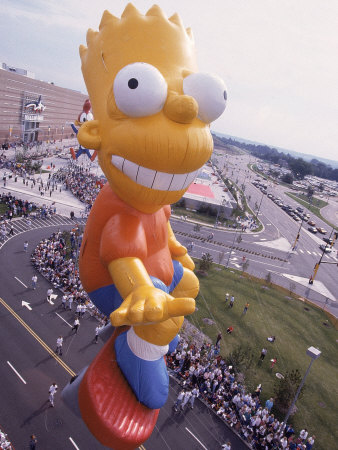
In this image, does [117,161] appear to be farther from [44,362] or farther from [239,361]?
[239,361]

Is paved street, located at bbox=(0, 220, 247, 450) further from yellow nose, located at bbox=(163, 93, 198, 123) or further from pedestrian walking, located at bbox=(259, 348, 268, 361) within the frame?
yellow nose, located at bbox=(163, 93, 198, 123)

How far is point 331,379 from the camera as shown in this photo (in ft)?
58.7

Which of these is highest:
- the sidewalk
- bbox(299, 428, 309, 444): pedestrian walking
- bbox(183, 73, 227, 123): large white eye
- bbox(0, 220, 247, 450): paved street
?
bbox(183, 73, 227, 123): large white eye

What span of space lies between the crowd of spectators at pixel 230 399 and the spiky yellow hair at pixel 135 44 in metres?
12.2

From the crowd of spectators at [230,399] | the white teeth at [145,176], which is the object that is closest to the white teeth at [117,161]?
the white teeth at [145,176]

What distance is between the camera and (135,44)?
620 centimetres

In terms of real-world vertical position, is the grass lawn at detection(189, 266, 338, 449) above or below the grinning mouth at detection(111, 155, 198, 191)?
below

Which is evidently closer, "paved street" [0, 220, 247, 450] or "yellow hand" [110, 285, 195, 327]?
"yellow hand" [110, 285, 195, 327]

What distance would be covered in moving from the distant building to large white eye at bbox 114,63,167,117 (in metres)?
43.7

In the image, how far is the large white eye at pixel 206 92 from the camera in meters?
5.95

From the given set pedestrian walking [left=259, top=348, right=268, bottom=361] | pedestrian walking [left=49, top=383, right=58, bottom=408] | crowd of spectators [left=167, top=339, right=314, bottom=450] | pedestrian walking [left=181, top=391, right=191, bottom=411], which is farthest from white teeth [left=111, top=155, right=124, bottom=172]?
pedestrian walking [left=259, top=348, right=268, bottom=361]

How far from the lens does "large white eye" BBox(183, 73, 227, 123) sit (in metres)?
5.95

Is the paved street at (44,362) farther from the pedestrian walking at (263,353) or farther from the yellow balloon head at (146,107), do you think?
the yellow balloon head at (146,107)

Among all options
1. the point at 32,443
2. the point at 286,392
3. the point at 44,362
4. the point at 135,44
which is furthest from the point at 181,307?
the point at 286,392
